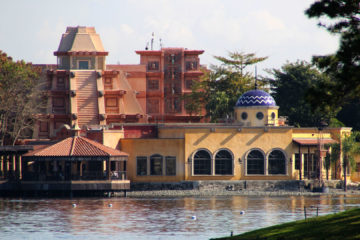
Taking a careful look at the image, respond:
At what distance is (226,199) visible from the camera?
74188 mm

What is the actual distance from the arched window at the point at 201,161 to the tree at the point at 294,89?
974 inches

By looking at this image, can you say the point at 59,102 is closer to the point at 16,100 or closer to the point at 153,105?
the point at 16,100

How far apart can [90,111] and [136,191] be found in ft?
77.2

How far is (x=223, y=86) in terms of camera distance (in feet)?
348

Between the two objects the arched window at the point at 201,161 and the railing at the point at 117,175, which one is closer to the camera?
the railing at the point at 117,175

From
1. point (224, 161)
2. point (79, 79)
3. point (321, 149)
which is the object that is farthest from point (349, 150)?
point (79, 79)

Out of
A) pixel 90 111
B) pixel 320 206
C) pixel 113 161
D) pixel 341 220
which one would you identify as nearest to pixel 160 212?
pixel 320 206

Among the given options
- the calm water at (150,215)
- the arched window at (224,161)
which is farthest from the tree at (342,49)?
the arched window at (224,161)

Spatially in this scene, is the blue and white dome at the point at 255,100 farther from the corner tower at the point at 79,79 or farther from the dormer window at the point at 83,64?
the dormer window at the point at 83,64

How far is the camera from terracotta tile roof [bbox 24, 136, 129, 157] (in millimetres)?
74938

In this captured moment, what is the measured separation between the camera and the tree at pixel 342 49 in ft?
101

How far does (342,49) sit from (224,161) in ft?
169

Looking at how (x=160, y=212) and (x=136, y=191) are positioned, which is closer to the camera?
(x=160, y=212)

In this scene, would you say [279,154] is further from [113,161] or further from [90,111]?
[90,111]
